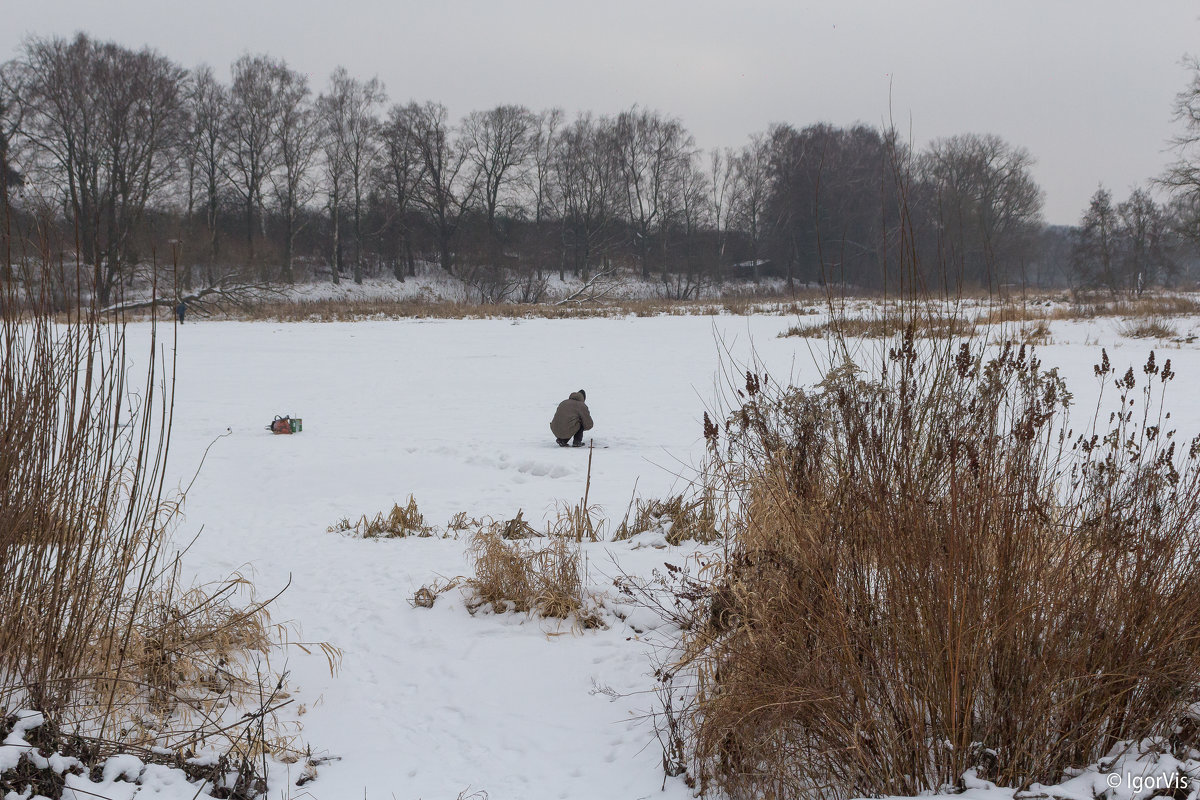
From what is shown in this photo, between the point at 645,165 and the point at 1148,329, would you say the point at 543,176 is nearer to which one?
the point at 645,165

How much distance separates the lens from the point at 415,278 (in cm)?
4659

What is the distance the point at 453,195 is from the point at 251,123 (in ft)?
42.5

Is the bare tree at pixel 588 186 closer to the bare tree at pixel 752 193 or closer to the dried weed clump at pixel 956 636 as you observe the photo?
the bare tree at pixel 752 193

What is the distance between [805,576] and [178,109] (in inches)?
1560

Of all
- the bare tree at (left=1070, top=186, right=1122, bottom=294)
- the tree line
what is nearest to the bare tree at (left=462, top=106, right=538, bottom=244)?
the tree line

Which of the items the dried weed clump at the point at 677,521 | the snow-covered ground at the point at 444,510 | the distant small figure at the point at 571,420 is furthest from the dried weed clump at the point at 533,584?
the distant small figure at the point at 571,420

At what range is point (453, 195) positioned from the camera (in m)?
49.4

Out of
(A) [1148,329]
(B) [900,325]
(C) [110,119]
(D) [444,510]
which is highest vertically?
(C) [110,119]

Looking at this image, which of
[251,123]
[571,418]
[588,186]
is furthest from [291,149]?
[571,418]

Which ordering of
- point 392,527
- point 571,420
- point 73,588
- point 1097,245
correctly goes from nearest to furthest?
1. point 73,588
2. point 392,527
3. point 571,420
4. point 1097,245

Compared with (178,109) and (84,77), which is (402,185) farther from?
(84,77)

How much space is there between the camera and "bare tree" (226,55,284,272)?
40.1 metres

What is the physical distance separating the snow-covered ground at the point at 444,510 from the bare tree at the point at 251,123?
2773 cm

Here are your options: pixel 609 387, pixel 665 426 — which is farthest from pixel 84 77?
pixel 665 426
